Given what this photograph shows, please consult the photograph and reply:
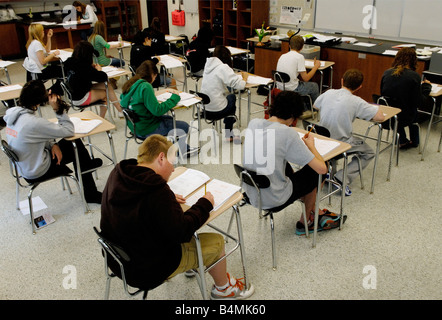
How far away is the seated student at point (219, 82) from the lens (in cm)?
418

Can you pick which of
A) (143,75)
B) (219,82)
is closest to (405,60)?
(219,82)

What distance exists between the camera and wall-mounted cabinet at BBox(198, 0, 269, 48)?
24.9 feet

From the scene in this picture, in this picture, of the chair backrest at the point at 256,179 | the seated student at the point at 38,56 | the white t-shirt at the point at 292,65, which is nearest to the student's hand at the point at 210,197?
the chair backrest at the point at 256,179

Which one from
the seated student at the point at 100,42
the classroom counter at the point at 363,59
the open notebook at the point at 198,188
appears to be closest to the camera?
the open notebook at the point at 198,188

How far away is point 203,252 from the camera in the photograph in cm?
221

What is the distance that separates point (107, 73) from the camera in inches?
195

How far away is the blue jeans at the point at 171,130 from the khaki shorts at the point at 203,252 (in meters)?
1.79

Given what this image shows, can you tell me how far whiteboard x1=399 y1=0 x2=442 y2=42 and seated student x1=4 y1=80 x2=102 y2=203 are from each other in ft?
16.8

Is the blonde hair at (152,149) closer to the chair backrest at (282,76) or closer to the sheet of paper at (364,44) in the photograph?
the chair backrest at (282,76)

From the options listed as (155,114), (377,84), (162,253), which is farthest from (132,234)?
(377,84)

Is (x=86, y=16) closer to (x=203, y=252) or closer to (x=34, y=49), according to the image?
(x=34, y=49)

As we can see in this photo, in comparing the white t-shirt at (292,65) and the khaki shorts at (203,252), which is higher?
the white t-shirt at (292,65)

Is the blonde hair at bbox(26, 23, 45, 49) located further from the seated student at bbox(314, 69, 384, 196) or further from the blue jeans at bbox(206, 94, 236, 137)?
the seated student at bbox(314, 69, 384, 196)

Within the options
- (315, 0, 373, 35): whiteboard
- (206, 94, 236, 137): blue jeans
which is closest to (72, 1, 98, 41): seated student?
(315, 0, 373, 35): whiteboard
